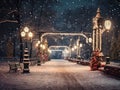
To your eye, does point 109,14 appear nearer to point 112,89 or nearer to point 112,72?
point 112,72

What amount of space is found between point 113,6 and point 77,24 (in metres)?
20.0

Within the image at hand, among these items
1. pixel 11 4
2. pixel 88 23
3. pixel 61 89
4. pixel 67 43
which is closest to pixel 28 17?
pixel 11 4

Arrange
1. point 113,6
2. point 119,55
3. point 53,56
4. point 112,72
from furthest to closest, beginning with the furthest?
point 53,56
point 113,6
point 119,55
point 112,72

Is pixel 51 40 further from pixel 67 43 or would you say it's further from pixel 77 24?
pixel 77 24

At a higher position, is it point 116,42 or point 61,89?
point 116,42

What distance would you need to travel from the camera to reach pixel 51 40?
125 m

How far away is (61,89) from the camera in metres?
14.5

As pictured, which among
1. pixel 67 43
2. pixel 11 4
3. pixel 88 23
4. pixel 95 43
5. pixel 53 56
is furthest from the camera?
pixel 53 56

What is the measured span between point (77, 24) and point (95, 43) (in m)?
51.6

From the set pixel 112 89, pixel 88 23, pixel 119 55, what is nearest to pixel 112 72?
pixel 112 89

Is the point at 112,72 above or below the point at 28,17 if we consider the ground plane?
below

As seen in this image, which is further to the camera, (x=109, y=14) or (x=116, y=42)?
(x=109, y=14)

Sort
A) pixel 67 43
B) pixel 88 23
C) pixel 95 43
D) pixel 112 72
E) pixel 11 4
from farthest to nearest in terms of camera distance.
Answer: pixel 67 43 → pixel 88 23 → pixel 11 4 → pixel 95 43 → pixel 112 72

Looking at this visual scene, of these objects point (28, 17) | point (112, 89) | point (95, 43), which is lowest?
point (112, 89)
